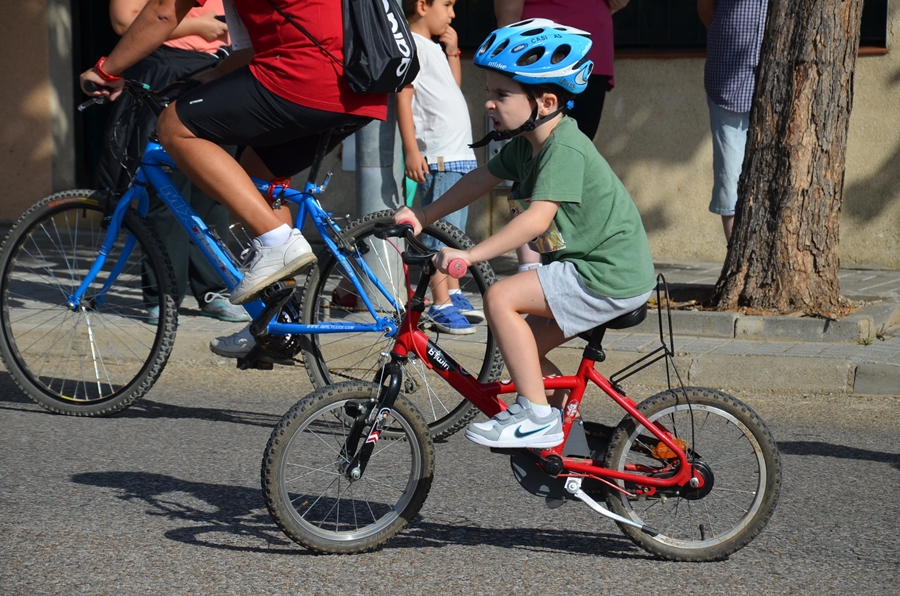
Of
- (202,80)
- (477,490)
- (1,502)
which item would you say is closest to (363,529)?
(477,490)

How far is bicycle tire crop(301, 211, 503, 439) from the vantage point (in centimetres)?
495

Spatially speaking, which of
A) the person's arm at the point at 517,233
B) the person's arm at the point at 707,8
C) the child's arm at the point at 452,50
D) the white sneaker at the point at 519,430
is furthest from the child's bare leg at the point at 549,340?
the person's arm at the point at 707,8

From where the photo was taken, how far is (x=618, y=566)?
3.72 meters

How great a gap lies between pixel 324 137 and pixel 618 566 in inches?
84.2

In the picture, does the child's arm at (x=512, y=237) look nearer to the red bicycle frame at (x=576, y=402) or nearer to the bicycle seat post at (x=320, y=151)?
the red bicycle frame at (x=576, y=402)

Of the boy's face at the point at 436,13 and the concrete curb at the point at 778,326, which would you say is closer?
the concrete curb at the point at 778,326

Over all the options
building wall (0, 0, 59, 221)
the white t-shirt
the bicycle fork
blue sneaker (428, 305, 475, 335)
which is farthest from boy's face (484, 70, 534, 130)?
building wall (0, 0, 59, 221)

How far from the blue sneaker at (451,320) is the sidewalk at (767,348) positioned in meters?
0.99

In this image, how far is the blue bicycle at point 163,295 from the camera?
4.96 meters

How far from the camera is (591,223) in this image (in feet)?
12.0

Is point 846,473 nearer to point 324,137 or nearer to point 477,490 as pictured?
point 477,490

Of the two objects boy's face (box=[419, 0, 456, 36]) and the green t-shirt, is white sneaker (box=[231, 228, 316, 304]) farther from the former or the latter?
boy's face (box=[419, 0, 456, 36])

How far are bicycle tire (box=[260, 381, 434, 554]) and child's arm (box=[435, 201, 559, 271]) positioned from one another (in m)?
0.54

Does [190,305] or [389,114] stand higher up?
[389,114]
